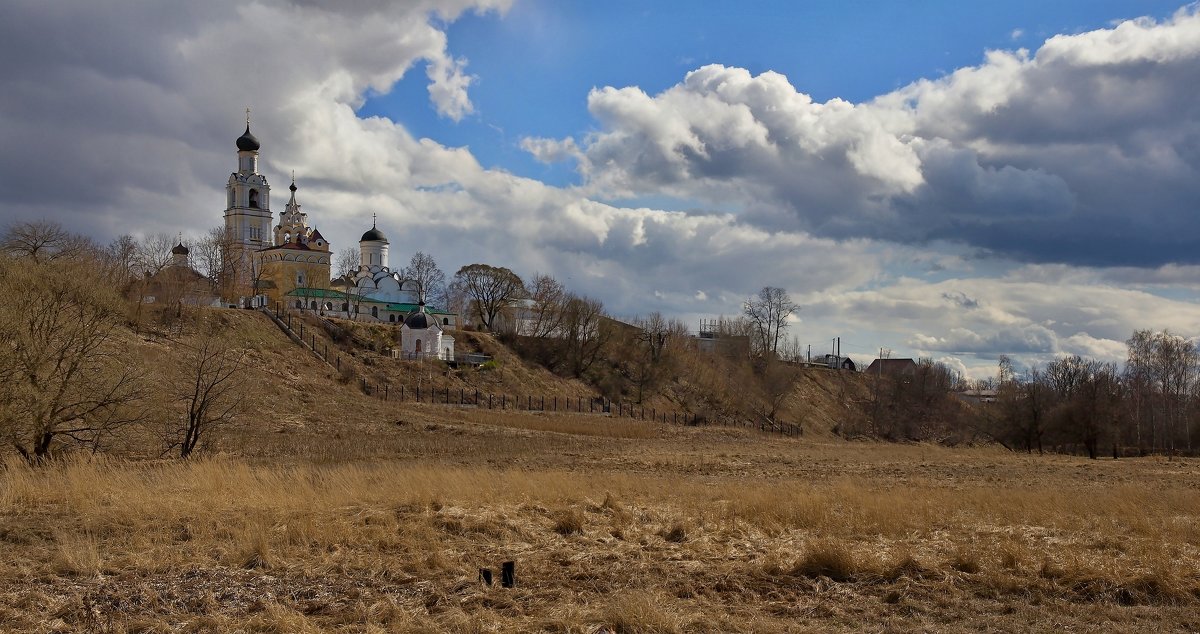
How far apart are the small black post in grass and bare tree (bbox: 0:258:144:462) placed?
48.7ft

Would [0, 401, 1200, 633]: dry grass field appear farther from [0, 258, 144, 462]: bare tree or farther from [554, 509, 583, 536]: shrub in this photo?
[0, 258, 144, 462]: bare tree

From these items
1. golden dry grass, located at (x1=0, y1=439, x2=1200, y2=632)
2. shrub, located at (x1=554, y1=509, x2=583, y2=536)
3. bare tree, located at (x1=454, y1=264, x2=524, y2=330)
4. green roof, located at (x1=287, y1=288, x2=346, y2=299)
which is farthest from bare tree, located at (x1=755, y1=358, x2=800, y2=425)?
shrub, located at (x1=554, y1=509, x2=583, y2=536)

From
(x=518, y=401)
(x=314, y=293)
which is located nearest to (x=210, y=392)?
(x=518, y=401)

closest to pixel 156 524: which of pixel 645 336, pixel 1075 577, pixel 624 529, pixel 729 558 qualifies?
pixel 624 529

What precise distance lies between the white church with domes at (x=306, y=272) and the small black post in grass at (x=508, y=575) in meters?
66.8

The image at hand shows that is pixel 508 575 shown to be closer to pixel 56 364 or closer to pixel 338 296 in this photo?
pixel 56 364

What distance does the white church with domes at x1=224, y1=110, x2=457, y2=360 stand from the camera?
84.2m

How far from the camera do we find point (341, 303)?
97125mm

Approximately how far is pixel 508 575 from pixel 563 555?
6.06 ft

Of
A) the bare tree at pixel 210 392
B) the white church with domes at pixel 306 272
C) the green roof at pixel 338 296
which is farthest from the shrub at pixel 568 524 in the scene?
the green roof at pixel 338 296

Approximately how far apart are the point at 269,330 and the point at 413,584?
2454 inches

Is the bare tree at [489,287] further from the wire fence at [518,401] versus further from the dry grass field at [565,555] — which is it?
the dry grass field at [565,555]

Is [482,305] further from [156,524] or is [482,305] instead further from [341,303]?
[156,524]

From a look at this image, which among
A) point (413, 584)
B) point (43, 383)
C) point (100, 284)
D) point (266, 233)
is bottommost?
point (413, 584)
